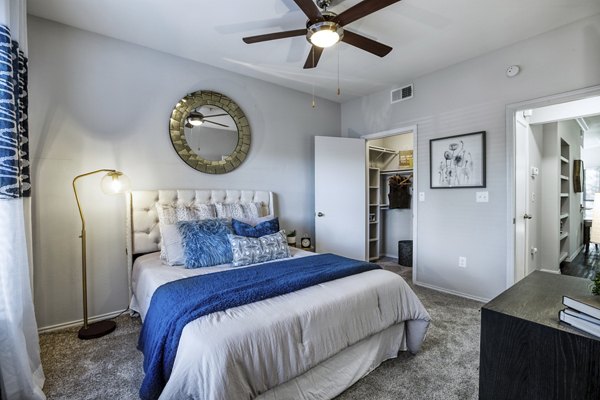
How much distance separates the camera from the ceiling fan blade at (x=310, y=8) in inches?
68.1

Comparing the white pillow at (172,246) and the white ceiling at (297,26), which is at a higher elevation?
the white ceiling at (297,26)

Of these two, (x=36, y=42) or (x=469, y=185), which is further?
(x=469, y=185)

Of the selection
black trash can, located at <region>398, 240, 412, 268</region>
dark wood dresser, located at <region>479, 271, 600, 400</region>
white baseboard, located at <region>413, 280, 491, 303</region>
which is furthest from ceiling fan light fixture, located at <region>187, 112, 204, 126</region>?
black trash can, located at <region>398, 240, 412, 268</region>

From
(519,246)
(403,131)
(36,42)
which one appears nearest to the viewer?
(36,42)

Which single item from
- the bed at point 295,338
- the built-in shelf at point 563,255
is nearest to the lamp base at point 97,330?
the bed at point 295,338

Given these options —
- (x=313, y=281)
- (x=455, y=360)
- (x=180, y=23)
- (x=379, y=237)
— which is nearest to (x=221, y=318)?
(x=313, y=281)

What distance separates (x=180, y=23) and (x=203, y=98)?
0.84 meters

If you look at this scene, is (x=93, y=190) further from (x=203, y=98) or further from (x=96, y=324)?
(x=203, y=98)

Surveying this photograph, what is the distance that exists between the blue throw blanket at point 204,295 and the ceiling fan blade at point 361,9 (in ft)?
5.78

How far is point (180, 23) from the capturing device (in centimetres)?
250

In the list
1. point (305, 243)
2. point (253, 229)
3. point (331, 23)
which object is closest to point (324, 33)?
point (331, 23)

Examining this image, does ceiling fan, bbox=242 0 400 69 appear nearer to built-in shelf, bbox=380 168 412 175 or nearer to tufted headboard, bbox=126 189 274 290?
tufted headboard, bbox=126 189 274 290

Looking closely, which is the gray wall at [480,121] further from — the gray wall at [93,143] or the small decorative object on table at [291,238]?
the gray wall at [93,143]

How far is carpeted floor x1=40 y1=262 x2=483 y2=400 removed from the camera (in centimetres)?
168
